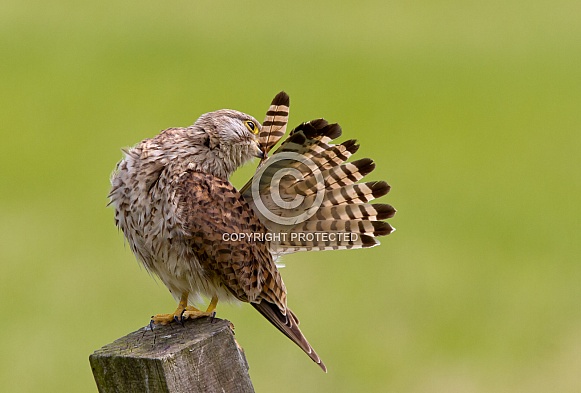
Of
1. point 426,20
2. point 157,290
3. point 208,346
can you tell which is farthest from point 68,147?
point 208,346

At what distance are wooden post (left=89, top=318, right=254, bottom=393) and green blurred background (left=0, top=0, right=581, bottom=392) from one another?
3526 mm

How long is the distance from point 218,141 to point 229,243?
1.99 ft

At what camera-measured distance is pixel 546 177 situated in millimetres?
15812

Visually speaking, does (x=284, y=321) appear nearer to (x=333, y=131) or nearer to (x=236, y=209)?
(x=236, y=209)

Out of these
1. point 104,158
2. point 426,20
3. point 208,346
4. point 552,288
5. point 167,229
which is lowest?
point 552,288

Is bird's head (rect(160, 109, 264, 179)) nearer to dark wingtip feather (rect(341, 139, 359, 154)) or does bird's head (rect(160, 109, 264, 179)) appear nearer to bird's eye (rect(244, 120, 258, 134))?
bird's eye (rect(244, 120, 258, 134))

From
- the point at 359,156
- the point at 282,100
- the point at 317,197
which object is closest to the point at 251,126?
the point at 282,100

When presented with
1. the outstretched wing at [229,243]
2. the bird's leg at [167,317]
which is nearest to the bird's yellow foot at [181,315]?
the bird's leg at [167,317]

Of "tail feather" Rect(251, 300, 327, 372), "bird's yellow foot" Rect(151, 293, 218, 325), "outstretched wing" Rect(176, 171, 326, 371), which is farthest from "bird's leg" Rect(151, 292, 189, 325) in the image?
"tail feather" Rect(251, 300, 327, 372)

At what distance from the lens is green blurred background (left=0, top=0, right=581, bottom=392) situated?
10773 mm

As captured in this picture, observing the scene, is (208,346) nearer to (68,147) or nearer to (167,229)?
(167,229)

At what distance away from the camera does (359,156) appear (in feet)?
51.8

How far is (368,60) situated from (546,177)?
19.9 feet

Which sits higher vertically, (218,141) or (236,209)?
(218,141)
